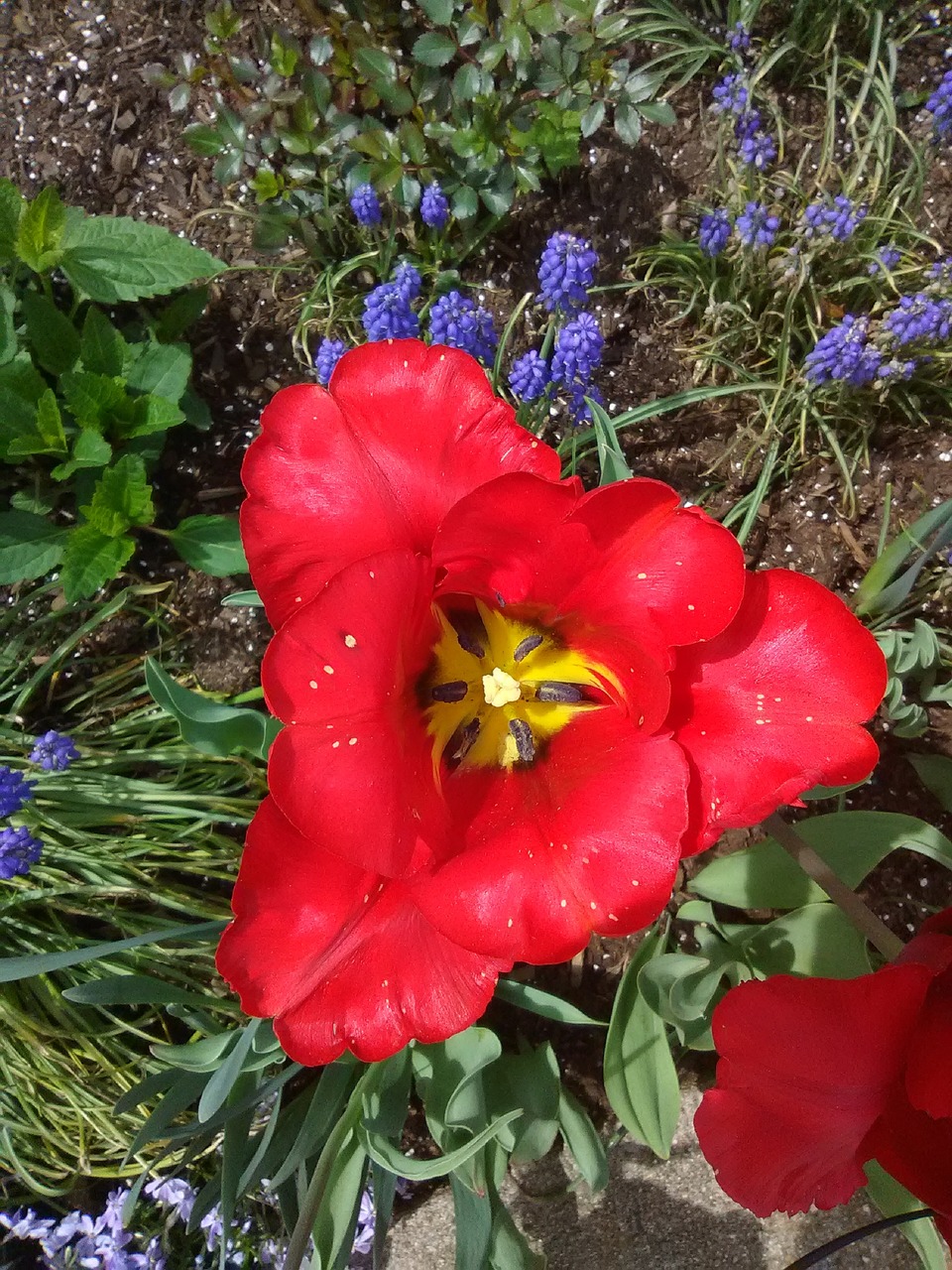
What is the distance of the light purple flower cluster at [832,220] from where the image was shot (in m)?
1.64

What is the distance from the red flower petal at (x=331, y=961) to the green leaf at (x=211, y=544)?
35.4 inches

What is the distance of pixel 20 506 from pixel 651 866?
59.4 inches

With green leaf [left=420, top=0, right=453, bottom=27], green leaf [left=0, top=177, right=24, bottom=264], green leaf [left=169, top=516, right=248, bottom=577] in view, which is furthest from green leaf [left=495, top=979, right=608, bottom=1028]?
green leaf [left=420, top=0, right=453, bottom=27]

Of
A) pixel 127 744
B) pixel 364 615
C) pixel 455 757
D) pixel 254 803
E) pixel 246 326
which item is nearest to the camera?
pixel 364 615

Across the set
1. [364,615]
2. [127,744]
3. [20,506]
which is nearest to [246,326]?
[20,506]

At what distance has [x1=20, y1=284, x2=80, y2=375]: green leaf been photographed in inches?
64.8

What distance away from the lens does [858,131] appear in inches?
77.9

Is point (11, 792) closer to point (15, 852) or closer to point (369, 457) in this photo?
point (15, 852)

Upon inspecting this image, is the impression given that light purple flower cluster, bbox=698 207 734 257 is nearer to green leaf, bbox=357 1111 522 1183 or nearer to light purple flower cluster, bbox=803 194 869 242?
light purple flower cluster, bbox=803 194 869 242

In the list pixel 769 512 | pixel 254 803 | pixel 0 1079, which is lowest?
pixel 0 1079

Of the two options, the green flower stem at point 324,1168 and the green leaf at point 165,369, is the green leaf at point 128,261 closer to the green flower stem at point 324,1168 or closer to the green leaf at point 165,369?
the green leaf at point 165,369

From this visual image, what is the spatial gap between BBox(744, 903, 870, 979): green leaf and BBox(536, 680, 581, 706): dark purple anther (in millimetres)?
568

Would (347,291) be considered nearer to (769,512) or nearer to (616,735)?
(769,512)

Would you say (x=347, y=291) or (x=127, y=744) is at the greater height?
(x=347, y=291)
